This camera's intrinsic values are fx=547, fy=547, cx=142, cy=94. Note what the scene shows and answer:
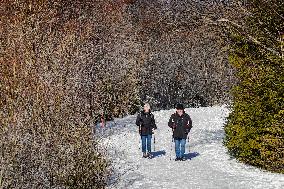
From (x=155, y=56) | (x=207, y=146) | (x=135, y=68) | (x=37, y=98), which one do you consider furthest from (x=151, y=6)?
(x=37, y=98)

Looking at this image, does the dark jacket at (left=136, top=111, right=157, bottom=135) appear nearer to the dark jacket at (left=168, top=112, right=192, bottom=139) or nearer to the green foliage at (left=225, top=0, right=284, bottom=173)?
the dark jacket at (left=168, top=112, right=192, bottom=139)

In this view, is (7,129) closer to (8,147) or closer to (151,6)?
(8,147)

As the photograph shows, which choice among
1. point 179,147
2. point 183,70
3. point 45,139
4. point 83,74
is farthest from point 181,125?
point 183,70

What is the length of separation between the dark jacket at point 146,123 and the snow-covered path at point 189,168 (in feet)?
2.84

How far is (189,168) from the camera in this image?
1453 centimetres

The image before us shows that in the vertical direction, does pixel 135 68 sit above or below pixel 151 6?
below

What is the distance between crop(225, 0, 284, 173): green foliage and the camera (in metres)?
13.6

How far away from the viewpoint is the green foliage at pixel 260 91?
1359cm

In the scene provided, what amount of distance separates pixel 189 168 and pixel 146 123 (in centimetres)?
189

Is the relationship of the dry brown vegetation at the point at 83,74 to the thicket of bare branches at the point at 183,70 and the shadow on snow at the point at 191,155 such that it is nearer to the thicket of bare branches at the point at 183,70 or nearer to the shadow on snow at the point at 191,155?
the thicket of bare branches at the point at 183,70

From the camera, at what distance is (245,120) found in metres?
14.4

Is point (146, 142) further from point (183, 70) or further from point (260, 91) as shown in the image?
point (183, 70)

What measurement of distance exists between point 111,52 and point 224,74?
29.7 ft

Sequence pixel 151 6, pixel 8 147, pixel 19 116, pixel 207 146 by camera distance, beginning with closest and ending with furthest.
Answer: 1. pixel 8 147
2. pixel 19 116
3. pixel 207 146
4. pixel 151 6
